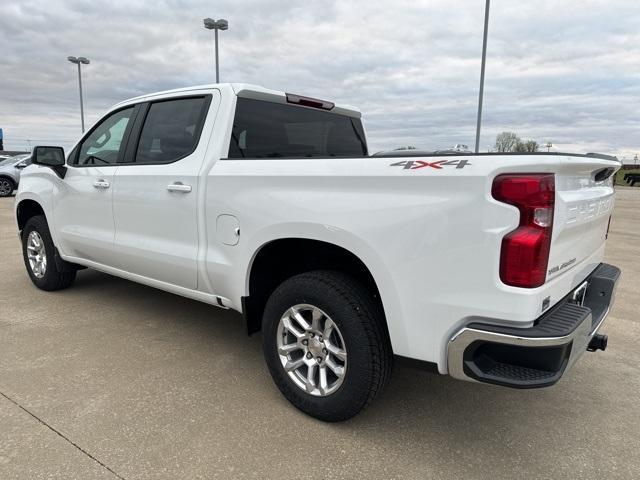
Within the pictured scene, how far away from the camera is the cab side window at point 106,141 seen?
397cm

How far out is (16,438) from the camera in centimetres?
247

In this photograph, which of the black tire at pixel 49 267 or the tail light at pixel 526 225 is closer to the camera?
the tail light at pixel 526 225

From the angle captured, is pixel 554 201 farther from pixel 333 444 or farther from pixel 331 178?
pixel 333 444

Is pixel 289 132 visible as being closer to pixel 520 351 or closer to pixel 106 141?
pixel 106 141

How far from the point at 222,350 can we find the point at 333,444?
1.41 m

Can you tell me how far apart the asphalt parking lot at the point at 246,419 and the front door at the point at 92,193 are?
74cm

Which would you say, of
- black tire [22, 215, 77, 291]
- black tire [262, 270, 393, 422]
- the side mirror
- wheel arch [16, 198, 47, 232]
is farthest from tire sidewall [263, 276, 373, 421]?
wheel arch [16, 198, 47, 232]

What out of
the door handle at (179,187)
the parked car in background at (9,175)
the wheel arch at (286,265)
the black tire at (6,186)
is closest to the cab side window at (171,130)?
the door handle at (179,187)

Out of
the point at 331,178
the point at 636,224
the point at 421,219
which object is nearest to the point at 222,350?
the point at 331,178

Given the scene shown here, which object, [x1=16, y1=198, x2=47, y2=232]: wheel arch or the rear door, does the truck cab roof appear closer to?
the rear door

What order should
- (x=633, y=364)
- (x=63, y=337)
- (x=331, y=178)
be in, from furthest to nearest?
(x=63, y=337) < (x=633, y=364) < (x=331, y=178)

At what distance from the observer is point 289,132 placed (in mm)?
3666

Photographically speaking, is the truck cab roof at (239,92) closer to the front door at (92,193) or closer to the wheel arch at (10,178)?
the front door at (92,193)

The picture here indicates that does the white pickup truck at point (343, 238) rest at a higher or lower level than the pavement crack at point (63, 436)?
higher
